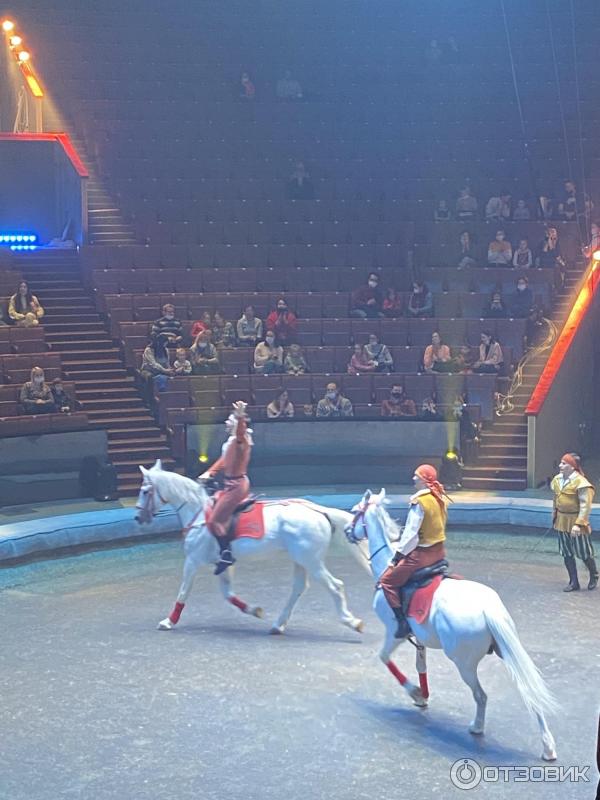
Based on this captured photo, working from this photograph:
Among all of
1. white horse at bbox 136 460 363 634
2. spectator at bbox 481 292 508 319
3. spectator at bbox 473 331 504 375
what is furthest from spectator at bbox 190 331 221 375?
white horse at bbox 136 460 363 634

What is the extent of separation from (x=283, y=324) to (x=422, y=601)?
11.2m

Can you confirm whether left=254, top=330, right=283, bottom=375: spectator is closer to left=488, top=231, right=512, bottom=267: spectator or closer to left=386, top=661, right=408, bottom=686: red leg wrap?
left=488, top=231, right=512, bottom=267: spectator

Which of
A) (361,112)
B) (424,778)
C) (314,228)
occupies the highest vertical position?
(361,112)

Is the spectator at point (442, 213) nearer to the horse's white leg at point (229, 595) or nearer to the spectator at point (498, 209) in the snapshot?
the spectator at point (498, 209)

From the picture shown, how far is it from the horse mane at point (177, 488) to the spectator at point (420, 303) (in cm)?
961

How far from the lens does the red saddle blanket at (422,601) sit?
8391 millimetres

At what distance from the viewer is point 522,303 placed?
19.9m

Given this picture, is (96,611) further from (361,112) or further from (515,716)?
(361,112)

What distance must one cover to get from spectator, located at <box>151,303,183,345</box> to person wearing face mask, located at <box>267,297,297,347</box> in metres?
1.50

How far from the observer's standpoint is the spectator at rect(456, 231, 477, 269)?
21375 mm

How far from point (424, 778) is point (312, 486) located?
1010 cm

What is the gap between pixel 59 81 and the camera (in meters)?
26.0

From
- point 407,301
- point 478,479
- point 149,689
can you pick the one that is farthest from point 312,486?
point 149,689

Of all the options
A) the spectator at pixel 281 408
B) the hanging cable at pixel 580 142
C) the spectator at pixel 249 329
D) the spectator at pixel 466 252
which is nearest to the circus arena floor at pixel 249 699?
the spectator at pixel 281 408
